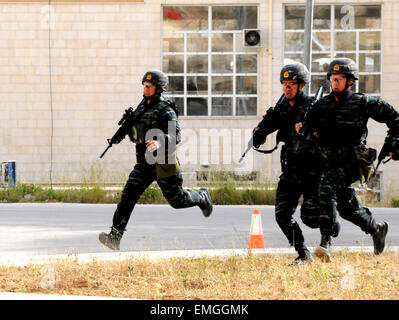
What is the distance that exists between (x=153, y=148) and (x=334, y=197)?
6.09 ft

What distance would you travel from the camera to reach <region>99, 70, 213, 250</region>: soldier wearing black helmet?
30.2ft

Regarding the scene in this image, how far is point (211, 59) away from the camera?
953 inches

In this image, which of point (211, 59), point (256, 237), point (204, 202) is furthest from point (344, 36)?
point (256, 237)

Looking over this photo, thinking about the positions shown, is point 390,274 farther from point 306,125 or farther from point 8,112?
point 8,112

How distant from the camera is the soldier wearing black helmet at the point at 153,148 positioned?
920 centimetres

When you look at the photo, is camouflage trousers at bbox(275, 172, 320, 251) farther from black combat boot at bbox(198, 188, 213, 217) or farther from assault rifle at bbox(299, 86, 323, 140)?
black combat boot at bbox(198, 188, 213, 217)

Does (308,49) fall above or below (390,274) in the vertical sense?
above

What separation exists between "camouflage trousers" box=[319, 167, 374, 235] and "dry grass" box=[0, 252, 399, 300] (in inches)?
17.5

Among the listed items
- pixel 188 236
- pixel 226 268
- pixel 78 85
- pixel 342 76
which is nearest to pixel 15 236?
pixel 188 236

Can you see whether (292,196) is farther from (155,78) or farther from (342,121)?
(155,78)
